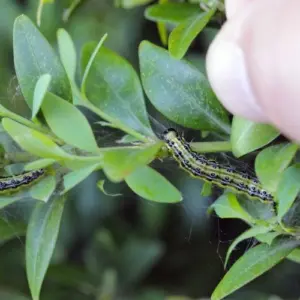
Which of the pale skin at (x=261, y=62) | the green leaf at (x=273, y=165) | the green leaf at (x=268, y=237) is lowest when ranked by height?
the green leaf at (x=268, y=237)

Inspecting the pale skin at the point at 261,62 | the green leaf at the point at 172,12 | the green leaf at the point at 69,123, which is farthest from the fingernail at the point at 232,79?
the green leaf at the point at 172,12

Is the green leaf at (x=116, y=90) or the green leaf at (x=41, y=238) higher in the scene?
the green leaf at (x=116, y=90)

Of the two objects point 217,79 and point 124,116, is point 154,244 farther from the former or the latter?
Answer: point 217,79

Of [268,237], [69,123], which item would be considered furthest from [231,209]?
[69,123]

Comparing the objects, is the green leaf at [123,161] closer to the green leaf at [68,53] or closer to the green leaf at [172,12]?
the green leaf at [68,53]

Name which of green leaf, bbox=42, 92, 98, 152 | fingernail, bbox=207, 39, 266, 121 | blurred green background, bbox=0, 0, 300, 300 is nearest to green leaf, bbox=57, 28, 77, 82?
green leaf, bbox=42, 92, 98, 152

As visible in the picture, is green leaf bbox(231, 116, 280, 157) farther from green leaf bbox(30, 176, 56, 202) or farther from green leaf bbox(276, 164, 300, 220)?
green leaf bbox(30, 176, 56, 202)

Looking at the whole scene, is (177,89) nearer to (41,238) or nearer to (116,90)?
Answer: (116,90)
